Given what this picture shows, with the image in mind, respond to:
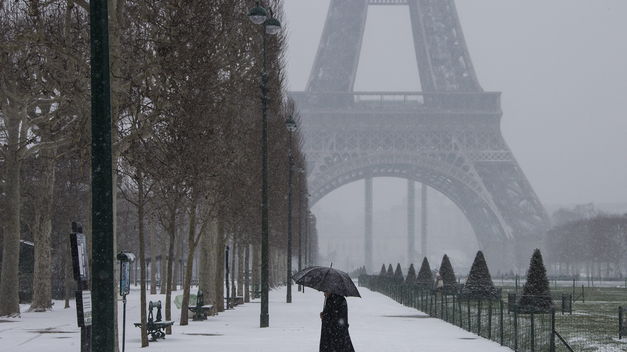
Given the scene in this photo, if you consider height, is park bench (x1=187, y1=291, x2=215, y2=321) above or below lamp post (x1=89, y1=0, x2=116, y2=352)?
below

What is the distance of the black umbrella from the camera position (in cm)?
1473

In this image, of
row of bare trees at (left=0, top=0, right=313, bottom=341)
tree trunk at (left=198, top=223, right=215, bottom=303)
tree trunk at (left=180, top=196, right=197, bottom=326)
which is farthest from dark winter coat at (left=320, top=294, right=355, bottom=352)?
tree trunk at (left=198, top=223, right=215, bottom=303)

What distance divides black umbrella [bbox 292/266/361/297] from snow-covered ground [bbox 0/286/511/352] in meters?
5.58

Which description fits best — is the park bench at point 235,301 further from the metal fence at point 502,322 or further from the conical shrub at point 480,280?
the conical shrub at point 480,280

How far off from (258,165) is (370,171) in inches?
3164

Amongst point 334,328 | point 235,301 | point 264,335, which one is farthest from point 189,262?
point 235,301

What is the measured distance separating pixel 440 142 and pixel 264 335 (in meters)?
94.9

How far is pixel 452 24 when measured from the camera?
131 metres

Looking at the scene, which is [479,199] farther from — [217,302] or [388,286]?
[217,302]

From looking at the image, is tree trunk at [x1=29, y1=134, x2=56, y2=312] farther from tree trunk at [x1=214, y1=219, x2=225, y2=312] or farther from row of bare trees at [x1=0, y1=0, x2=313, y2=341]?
tree trunk at [x1=214, y1=219, x2=225, y2=312]

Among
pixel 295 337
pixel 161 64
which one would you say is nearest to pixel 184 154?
pixel 161 64

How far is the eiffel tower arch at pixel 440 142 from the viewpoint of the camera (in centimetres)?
11381

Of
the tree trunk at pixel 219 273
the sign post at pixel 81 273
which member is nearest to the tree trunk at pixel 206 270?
the tree trunk at pixel 219 273

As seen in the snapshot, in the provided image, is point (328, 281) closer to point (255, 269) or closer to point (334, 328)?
point (334, 328)
